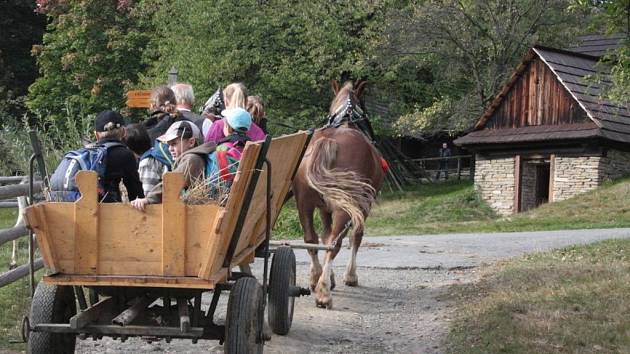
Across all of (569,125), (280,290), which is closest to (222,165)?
(280,290)

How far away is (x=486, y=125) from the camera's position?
31219 mm

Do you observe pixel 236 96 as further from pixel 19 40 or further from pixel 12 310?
pixel 19 40

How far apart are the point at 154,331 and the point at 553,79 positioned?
25.9 metres

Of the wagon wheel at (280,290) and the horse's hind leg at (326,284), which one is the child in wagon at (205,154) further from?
the horse's hind leg at (326,284)

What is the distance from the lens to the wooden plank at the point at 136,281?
5051 millimetres

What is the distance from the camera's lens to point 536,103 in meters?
29.8

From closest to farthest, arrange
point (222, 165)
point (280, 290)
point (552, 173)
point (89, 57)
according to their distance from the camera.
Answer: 1. point (222, 165)
2. point (280, 290)
3. point (552, 173)
4. point (89, 57)

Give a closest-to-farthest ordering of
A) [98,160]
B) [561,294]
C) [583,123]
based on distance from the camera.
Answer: [98,160]
[561,294]
[583,123]

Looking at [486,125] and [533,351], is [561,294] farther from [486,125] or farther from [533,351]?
[486,125]

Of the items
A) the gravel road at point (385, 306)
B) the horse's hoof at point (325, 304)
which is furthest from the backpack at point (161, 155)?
the horse's hoof at point (325, 304)

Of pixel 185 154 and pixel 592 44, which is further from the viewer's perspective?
pixel 592 44

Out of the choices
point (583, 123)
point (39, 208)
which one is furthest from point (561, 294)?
point (583, 123)

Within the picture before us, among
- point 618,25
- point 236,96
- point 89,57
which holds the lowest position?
point 236,96

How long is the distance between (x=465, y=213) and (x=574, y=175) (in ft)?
11.7
